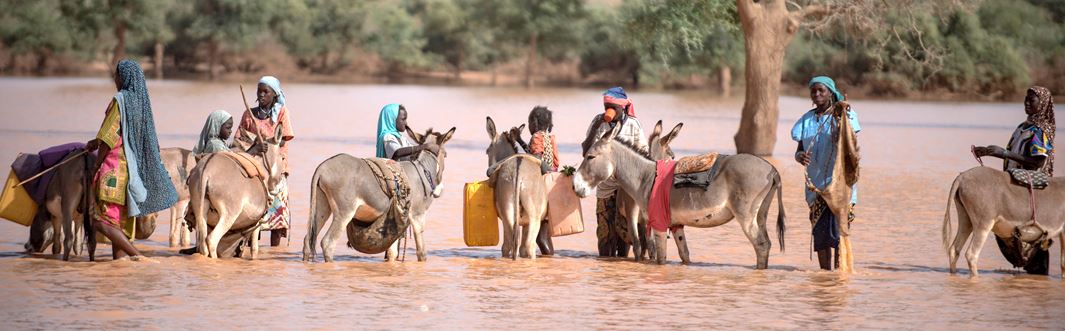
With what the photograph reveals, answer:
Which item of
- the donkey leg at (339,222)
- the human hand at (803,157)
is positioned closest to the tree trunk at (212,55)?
the donkey leg at (339,222)

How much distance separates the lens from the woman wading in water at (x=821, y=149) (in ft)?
35.7

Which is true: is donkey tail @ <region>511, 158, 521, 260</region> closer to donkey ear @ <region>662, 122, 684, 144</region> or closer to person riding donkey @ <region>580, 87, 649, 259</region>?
person riding donkey @ <region>580, 87, 649, 259</region>

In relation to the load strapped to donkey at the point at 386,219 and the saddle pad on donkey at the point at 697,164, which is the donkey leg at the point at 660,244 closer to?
the saddle pad on donkey at the point at 697,164

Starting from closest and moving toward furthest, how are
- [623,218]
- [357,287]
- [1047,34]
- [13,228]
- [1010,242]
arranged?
[357,287], [1010,242], [623,218], [13,228], [1047,34]

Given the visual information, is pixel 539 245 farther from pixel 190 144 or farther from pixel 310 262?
pixel 190 144

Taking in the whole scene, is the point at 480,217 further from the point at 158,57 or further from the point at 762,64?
the point at 158,57

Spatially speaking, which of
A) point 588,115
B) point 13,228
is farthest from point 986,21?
point 13,228

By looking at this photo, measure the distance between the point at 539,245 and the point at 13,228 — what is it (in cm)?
460

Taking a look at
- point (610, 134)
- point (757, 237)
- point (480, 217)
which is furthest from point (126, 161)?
point (757, 237)

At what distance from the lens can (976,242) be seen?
1081 cm

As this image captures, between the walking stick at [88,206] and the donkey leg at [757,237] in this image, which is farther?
the donkey leg at [757,237]

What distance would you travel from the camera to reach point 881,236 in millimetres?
14070

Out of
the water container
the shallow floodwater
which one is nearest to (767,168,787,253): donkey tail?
the shallow floodwater

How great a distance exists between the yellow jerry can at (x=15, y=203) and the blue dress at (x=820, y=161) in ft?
18.2
